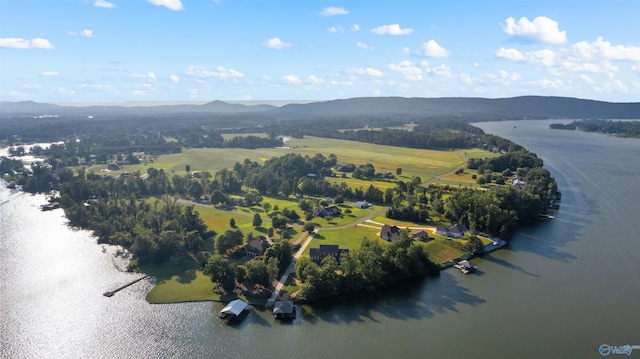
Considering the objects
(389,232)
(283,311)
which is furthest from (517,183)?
(283,311)

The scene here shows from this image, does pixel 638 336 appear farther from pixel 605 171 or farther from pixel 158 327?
pixel 605 171

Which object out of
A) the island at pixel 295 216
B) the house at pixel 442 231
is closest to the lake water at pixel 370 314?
the island at pixel 295 216

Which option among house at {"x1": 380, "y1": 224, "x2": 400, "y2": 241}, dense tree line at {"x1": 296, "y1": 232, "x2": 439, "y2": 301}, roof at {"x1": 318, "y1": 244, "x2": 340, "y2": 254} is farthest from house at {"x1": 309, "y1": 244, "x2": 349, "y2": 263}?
house at {"x1": 380, "y1": 224, "x2": 400, "y2": 241}

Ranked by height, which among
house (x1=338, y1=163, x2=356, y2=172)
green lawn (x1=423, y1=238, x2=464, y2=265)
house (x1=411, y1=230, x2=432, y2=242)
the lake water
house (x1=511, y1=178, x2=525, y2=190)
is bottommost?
the lake water

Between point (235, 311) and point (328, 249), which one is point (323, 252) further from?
point (235, 311)

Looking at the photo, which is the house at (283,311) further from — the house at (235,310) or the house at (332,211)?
the house at (332,211)

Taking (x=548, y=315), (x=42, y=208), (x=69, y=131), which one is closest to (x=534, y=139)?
(x=548, y=315)

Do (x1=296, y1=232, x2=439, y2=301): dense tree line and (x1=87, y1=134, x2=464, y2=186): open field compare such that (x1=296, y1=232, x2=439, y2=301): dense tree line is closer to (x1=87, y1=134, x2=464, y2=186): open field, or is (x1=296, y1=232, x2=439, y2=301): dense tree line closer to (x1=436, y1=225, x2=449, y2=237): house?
(x1=436, y1=225, x2=449, y2=237): house
